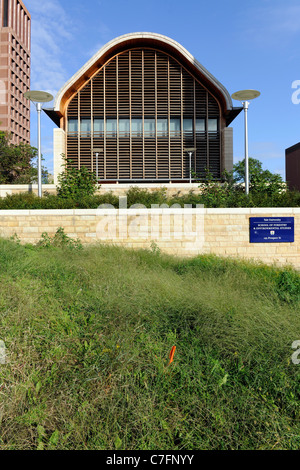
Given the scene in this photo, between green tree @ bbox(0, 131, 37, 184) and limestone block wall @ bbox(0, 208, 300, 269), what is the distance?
17.7 metres

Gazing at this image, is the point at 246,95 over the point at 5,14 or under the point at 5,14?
under

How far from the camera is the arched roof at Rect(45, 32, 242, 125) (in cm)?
1998

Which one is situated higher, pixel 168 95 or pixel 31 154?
pixel 168 95

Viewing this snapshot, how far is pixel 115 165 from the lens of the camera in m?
21.4

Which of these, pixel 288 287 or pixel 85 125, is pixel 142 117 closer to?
pixel 85 125

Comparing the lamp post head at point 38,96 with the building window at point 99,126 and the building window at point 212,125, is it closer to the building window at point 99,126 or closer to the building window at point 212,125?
the building window at point 99,126

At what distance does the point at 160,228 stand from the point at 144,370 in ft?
25.4

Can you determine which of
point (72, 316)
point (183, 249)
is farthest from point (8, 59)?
point (72, 316)

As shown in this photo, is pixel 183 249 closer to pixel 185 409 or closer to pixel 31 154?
pixel 185 409

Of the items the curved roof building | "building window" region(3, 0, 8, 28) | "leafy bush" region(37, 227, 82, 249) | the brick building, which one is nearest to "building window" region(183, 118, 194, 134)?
the curved roof building

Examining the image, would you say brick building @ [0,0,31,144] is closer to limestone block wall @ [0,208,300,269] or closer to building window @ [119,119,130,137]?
building window @ [119,119,130,137]

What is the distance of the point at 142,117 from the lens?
70.6 feet

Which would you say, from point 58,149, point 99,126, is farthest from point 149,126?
point 58,149

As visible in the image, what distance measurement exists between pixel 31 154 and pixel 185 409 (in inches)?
1222
